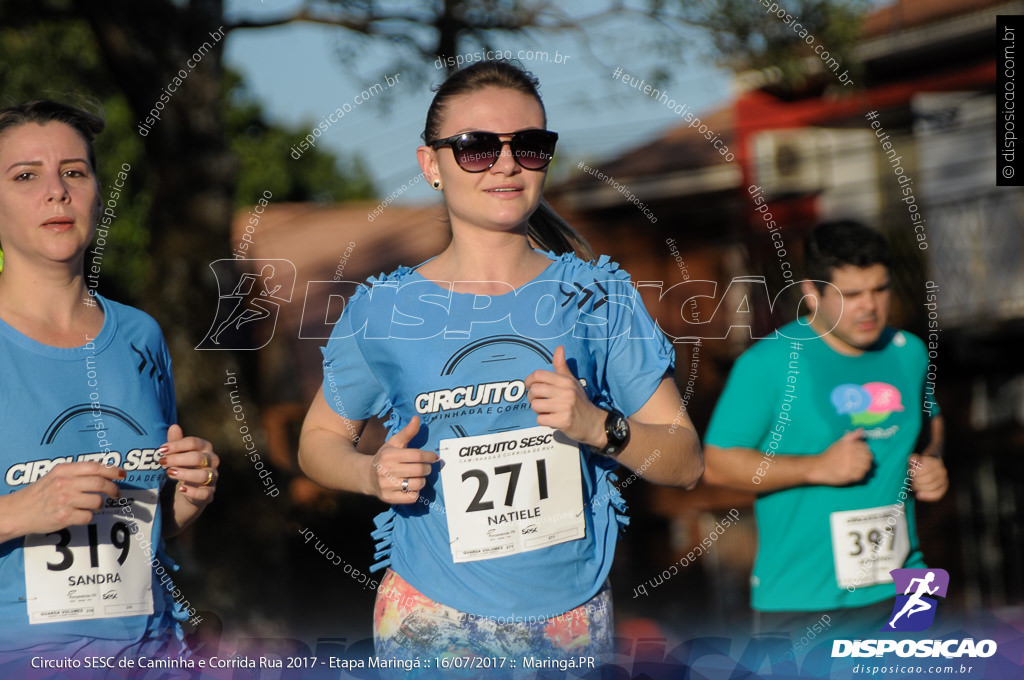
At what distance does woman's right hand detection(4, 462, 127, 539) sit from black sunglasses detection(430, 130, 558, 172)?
3.69 feet

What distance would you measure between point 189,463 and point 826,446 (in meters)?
2.09

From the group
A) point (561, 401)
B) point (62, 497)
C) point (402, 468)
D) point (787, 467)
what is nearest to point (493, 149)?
point (561, 401)

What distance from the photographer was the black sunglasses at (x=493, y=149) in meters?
2.58

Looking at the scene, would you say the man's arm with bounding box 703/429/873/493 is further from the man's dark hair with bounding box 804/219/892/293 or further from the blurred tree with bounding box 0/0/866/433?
the blurred tree with bounding box 0/0/866/433

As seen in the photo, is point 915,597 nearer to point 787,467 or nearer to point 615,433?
point 787,467

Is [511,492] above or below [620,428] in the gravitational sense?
below

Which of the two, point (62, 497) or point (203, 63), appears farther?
point (203, 63)

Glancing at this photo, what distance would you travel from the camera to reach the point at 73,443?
262 cm

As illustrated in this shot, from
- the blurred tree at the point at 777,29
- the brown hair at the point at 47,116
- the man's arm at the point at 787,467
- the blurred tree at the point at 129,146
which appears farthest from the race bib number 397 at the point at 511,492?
the blurred tree at the point at 777,29

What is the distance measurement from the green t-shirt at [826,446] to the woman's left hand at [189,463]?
1724 millimetres

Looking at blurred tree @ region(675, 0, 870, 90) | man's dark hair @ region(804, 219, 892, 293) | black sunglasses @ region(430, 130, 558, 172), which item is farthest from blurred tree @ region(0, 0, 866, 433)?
black sunglasses @ region(430, 130, 558, 172)

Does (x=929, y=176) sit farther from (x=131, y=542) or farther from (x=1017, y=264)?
(x=131, y=542)

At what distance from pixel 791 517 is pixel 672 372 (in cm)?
116

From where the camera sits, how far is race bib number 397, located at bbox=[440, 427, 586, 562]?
2.49 meters
